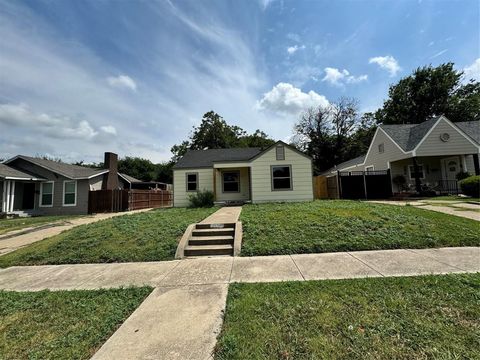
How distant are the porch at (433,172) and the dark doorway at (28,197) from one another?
2746cm

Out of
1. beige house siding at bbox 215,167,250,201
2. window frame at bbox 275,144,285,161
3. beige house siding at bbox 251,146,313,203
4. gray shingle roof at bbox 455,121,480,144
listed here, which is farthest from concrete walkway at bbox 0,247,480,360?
gray shingle roof at bbox 455,121,480,144

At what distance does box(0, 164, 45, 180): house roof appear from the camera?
47.4 ft

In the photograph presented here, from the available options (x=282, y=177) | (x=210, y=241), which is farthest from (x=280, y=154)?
(x=210, y=241)

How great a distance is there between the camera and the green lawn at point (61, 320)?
234 cm

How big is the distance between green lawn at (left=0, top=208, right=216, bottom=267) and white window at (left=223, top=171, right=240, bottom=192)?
26.7ft

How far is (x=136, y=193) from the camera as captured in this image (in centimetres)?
1814

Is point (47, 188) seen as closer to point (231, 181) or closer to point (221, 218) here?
point (231, 181)

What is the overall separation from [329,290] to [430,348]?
1.31m

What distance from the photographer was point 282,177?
13539mm

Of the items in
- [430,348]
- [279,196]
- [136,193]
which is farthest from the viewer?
[136,193]

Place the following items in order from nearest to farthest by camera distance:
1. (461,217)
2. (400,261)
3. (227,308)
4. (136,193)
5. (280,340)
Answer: (280,340), (227,308), (400,261), (461,217), (136,193)

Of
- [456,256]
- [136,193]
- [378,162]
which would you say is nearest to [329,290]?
[456,256]

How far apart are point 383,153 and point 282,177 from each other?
10.5 meters

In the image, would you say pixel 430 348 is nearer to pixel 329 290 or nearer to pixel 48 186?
pixel 329 290
